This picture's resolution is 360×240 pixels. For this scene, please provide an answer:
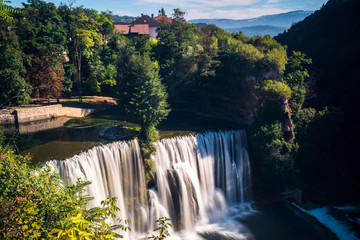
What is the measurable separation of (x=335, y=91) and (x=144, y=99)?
24.9 m

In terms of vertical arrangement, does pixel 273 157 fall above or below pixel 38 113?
below

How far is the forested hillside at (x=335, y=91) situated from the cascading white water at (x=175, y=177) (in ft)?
26.7

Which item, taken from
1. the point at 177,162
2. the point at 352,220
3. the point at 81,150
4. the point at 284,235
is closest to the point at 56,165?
the point at 81,150

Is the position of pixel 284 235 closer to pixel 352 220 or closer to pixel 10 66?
pixel 352 220

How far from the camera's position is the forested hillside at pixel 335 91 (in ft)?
94.5

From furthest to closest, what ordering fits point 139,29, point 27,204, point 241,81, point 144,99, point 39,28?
1. point 139,29
2. point 39,28
3. point 241,81
4. point 144,99
5. point 27,204

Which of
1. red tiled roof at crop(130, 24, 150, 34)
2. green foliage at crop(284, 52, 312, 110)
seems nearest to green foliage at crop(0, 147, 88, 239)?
green foliage at crop(284, 52, 312, 110)

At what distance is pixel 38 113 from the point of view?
1401 inches

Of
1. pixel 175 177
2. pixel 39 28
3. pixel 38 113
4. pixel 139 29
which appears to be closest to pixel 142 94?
pixel 175 177

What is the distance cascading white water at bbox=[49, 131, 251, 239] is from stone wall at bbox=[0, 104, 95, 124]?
53.7 feet

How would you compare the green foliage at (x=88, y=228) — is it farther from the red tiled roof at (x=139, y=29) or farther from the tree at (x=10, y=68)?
the red tiled roof at (x=139, y=29)

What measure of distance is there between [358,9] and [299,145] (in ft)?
81.6

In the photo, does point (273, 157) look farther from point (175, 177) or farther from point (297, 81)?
point (297, 81)

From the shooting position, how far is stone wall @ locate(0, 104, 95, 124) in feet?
110
